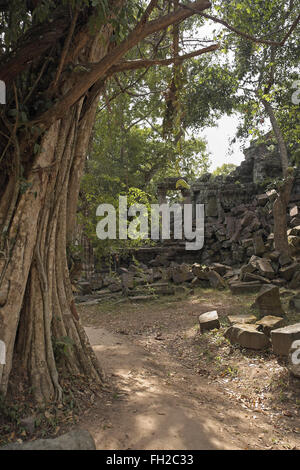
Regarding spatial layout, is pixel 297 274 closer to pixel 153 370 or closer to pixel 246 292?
pixel 246 292

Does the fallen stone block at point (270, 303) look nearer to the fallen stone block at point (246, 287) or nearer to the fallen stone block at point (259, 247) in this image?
the fallen stone block at point (246, 287)

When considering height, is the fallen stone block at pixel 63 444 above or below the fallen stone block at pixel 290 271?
below

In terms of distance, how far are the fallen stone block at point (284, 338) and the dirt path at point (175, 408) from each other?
0.27 m

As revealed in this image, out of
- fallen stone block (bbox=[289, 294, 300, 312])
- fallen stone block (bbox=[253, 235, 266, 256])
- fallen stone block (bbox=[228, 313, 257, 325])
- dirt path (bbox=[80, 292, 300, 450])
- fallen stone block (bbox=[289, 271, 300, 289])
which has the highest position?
fallen stone block (bbox=[253, 235, 266, 256])

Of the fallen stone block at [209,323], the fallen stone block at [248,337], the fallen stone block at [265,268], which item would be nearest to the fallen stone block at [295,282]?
the fallen stone block at [265,268]

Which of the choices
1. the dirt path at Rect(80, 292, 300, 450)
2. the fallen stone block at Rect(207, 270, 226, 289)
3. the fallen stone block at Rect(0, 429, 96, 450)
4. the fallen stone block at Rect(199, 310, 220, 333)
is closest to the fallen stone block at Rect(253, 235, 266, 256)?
the fallen stone block at Rect(207, 270, 226, 289)

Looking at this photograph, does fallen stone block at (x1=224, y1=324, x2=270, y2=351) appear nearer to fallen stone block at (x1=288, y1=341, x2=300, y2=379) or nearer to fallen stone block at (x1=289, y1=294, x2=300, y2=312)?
fallen stone block at (x1=288, y1=341, x2=300, y2=379)

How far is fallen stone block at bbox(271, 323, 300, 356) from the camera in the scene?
14.8 feet

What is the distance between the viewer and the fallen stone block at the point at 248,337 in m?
5.07

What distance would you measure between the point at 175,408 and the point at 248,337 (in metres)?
2.44

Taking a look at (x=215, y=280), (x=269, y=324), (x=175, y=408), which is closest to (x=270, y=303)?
(x=269, y=324)

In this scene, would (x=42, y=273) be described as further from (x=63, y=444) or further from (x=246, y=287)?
(x=246, y=287)

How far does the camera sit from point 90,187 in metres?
10.5

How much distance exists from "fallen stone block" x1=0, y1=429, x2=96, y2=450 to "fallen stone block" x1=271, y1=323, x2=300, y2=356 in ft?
10.2
